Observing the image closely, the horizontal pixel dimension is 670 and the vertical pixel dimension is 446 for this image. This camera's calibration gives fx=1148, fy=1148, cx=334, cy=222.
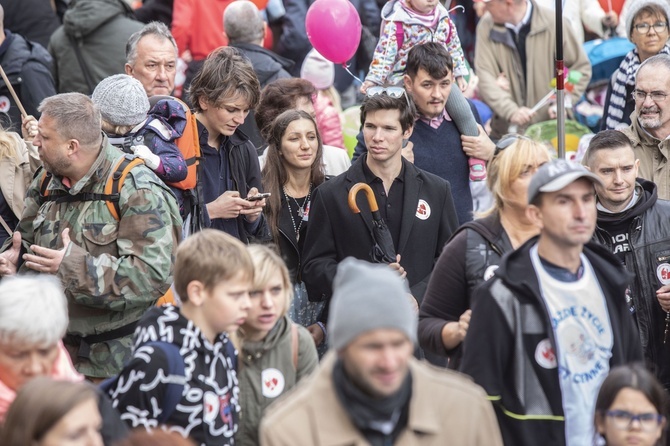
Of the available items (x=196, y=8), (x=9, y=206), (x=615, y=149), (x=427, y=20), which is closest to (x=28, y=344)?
(x=9, y=206)

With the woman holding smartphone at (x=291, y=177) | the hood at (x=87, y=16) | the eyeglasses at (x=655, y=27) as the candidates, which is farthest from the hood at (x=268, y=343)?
the hood at (x=87, y=16)

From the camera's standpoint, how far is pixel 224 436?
4457mm

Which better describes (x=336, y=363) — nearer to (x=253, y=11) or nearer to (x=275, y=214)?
(x=275, y=214)

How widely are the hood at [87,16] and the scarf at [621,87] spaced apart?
158 inches

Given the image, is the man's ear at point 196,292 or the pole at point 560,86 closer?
the man's ear at point 196,292

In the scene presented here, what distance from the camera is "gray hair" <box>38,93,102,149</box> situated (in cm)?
539

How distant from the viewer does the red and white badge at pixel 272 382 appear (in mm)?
4867

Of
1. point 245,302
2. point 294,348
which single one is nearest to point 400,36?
point 294,348

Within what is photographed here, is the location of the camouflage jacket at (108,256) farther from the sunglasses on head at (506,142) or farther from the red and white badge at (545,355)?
the red and white badge at (545,355)

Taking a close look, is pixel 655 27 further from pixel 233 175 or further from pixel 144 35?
pixel 144 35

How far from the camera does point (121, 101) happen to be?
19.9 ft

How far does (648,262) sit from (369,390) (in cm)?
327

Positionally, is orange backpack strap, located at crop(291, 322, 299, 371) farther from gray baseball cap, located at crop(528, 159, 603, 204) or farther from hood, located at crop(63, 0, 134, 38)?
hood, located at crop(63, 0, 134, 38)

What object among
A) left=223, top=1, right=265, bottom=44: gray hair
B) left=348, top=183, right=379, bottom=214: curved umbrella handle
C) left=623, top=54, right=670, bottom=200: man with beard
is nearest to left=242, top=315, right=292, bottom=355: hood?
left=348, top=183, right=379, bottom=214: curved umbrella handle
